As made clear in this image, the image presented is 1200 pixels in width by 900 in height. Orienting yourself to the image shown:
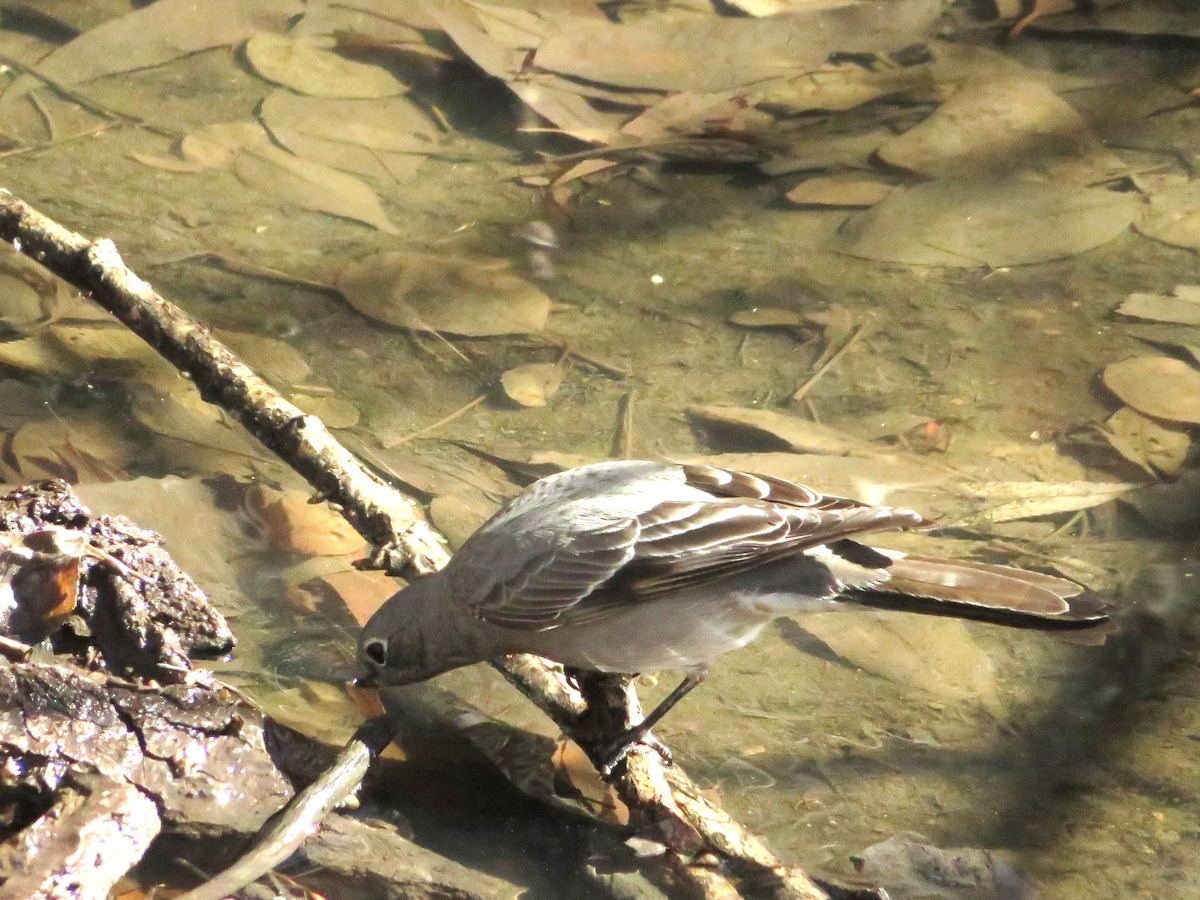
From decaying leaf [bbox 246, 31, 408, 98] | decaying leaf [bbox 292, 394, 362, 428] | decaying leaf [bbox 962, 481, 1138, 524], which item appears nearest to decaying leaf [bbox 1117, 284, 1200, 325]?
decaying leaf [bbox 962, 481, 1138, 524]

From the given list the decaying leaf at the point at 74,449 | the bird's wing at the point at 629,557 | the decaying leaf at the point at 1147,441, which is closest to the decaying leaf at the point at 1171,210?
the decaying leaf at the point at 1147,441

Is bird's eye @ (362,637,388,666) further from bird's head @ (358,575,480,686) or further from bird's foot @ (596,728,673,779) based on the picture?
bird's foot @ (596,728,673,779)

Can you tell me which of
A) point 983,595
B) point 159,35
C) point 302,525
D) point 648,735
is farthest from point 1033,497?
point 159,35

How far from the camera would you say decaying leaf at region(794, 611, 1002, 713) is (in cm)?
428

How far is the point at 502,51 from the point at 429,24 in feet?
1.84

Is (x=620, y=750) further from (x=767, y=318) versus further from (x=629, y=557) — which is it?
(x=767, y=318)

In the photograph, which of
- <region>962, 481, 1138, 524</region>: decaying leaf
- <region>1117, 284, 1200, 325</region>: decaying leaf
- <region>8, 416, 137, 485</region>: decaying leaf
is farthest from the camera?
<region>1117, 284, 1200, 325</region>: decaying leaf

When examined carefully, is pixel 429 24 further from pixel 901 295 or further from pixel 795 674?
pixel 795 674

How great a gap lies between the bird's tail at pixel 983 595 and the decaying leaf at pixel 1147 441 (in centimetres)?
140

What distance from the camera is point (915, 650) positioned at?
4.44 m

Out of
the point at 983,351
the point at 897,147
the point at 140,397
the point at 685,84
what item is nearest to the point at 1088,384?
the point at 983,351

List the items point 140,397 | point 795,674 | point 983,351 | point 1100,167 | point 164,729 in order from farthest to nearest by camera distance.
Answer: point 1100,167 < point 983,351 < point 140,397 < point 795,674 < point 164,729

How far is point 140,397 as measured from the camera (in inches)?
209

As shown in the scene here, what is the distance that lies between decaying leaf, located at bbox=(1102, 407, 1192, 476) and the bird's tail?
140 centimetres
